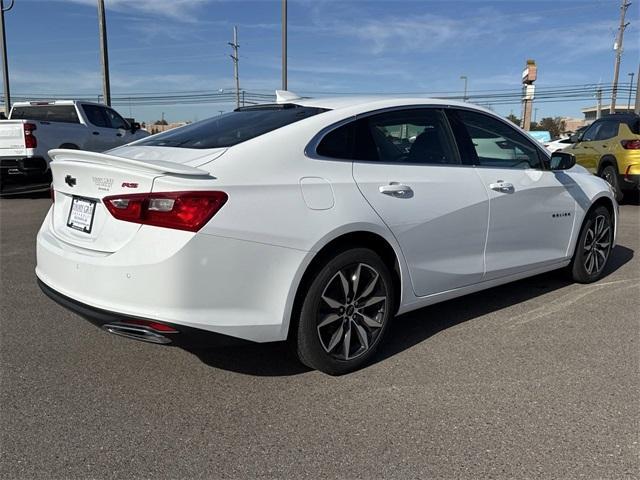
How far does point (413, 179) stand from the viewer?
3533 millimetres

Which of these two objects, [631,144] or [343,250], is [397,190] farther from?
[631,144]

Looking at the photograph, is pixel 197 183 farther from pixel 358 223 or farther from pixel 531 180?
pixel 531 180

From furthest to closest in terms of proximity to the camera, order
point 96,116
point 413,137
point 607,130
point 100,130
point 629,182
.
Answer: point 96,116
point 100,130
point 607,130
point 629,182
point 413,137

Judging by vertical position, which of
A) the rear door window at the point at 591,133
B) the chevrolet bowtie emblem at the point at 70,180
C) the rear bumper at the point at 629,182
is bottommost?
the rear bumper at the point at 629,182

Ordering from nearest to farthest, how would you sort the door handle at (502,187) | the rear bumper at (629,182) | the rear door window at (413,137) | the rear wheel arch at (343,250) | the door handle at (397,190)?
1. the rear wheel arch at (343,250)
2. the door handle at (397,190)
3. the rear door window at (413,137)
4. the door handle at (502,187)
5. the rear bumper at (629,182)

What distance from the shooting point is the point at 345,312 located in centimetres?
326

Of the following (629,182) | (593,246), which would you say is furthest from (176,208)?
(629,182)

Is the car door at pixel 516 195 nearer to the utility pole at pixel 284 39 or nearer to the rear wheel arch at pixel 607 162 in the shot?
the rear wheel arch at pixel 607 162

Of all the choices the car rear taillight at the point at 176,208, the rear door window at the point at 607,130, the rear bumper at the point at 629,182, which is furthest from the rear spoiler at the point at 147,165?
the rear door window at the point at 607,130

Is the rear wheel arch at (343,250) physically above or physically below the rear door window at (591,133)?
below

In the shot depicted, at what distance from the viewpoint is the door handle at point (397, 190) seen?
11.0ft

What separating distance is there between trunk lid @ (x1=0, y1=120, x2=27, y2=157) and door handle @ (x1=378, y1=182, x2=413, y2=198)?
9.74m

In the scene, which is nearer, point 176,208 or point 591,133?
point 176,208

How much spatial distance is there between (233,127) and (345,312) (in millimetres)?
1370
